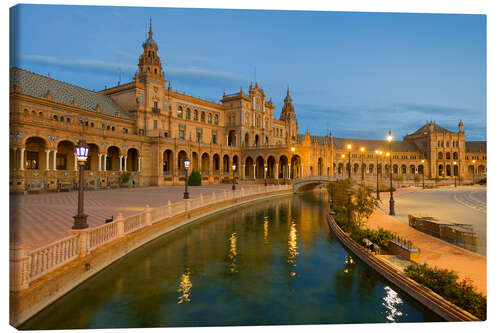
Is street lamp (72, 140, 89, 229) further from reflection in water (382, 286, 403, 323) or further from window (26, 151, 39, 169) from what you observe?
window (26, 151, 39, 169)

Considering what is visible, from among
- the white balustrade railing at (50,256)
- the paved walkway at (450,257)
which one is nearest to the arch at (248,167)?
the paved walkway at (450,257)

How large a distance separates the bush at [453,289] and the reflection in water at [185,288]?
20.5 ft

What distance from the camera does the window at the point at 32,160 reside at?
1180 inches

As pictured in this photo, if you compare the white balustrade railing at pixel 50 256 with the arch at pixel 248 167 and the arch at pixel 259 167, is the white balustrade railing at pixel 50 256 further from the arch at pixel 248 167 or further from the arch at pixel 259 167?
the arch at pixel 259 167

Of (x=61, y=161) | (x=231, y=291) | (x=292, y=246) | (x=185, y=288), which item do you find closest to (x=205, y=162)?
(x=61, y=161)

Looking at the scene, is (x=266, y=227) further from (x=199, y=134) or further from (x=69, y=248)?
(x=199, y=134)

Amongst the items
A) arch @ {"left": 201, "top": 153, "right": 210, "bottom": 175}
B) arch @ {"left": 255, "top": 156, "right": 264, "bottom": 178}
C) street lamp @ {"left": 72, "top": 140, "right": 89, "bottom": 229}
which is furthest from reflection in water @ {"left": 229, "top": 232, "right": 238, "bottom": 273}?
arch @ {"left": 255, "top": 156, "right": 264, "bottom": 178}

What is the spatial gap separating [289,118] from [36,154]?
6364 cm

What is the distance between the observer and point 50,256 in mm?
6863

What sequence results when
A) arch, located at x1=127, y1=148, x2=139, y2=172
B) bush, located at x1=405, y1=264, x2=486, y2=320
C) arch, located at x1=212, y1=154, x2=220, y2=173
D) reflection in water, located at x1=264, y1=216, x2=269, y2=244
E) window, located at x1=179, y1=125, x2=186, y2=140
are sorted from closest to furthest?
bush, located at x1=405, y1=264, x2=486, y2=320 → reflection in water, located at x1=264, y1=216, x2=269, y2=244 → arch, located at x1=127, y1=148, x2=139, y2=172 → window, located at x1=179, y1=125, x2=186, y2=140 → arch, located at x1=212, y1=154, x2=220, y2=173

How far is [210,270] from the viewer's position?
32.6ft

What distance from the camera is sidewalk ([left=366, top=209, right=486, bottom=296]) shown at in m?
7.92

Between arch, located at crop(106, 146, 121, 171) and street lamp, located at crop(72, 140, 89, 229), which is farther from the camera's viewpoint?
arch, located at crop(106, 146, 121, 171)

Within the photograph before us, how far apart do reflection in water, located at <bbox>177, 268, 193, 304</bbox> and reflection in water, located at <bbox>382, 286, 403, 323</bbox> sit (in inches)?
202
